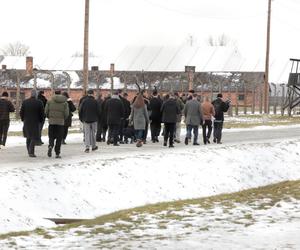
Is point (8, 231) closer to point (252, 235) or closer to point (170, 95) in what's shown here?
point (252, 235)

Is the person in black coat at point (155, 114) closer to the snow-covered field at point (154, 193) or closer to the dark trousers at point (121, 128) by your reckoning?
the dark trousers at point (121, 128)

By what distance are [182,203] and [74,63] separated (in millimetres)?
74186

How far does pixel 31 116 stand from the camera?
55.9 feet

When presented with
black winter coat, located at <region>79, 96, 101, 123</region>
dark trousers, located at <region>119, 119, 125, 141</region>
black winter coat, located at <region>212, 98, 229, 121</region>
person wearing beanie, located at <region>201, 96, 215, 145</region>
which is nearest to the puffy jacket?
black winter coat, located at <region>79, 96, 101, 123</region>

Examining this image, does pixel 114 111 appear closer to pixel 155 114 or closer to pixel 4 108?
pixel 155 114

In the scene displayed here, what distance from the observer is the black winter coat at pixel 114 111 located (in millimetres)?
20359

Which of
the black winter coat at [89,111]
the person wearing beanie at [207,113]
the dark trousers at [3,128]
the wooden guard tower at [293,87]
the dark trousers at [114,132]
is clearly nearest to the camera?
the black winter coat at [89,111]

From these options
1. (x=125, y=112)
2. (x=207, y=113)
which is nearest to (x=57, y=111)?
(x=125, y=112)

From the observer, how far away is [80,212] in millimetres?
13102

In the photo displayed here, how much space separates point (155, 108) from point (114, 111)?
7.03 feet

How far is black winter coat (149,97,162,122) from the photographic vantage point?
2208 cm

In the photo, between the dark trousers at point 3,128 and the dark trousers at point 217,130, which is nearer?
the dark trousers at point 3,128

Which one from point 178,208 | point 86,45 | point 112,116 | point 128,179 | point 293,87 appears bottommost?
point 178,208

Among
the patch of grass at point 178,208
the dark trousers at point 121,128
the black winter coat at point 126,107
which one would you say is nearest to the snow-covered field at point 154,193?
the patch of grass at point 178,208
